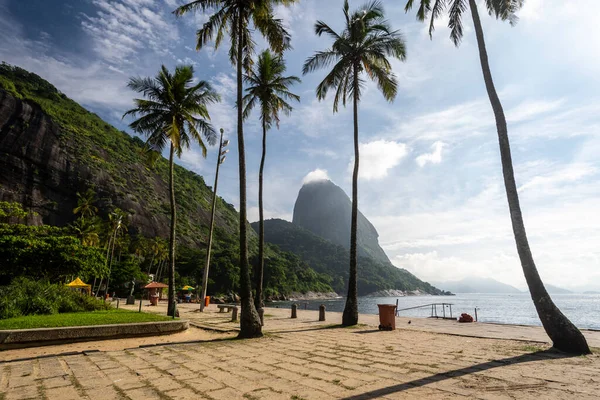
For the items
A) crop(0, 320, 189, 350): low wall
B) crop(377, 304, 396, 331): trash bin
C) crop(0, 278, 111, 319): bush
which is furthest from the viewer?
crop(377, 304, 396, 331): trash bin

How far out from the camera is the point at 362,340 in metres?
9.24

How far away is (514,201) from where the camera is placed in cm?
883

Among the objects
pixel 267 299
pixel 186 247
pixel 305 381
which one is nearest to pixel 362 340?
pixel 305 381

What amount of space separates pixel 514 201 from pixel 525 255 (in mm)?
1471

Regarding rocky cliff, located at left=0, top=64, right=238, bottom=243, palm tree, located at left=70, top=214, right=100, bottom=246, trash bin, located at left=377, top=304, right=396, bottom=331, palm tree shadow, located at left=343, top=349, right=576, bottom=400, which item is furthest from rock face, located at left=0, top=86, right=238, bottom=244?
palm tree shadow, located at left=343, top=349, right=576, bottom=400

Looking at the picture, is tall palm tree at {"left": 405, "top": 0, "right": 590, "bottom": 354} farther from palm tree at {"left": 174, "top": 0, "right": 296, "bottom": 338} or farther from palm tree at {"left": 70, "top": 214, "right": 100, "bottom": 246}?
palm tree at {"left": 70, "top": 214, "right": 100, "bottom": 246}

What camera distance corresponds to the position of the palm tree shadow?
4172 millimetres

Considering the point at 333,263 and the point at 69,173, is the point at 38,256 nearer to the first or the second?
the point at 69,173

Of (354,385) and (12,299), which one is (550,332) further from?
(12,299)

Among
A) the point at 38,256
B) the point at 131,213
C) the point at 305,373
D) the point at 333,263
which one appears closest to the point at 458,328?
the point at 305,373

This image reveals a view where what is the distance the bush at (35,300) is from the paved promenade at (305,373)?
A: 4.99m

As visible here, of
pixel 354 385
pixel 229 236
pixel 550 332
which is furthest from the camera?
pixel 229 236

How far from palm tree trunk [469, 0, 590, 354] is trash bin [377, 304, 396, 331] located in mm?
4835

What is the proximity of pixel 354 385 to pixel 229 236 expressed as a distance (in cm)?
9460
